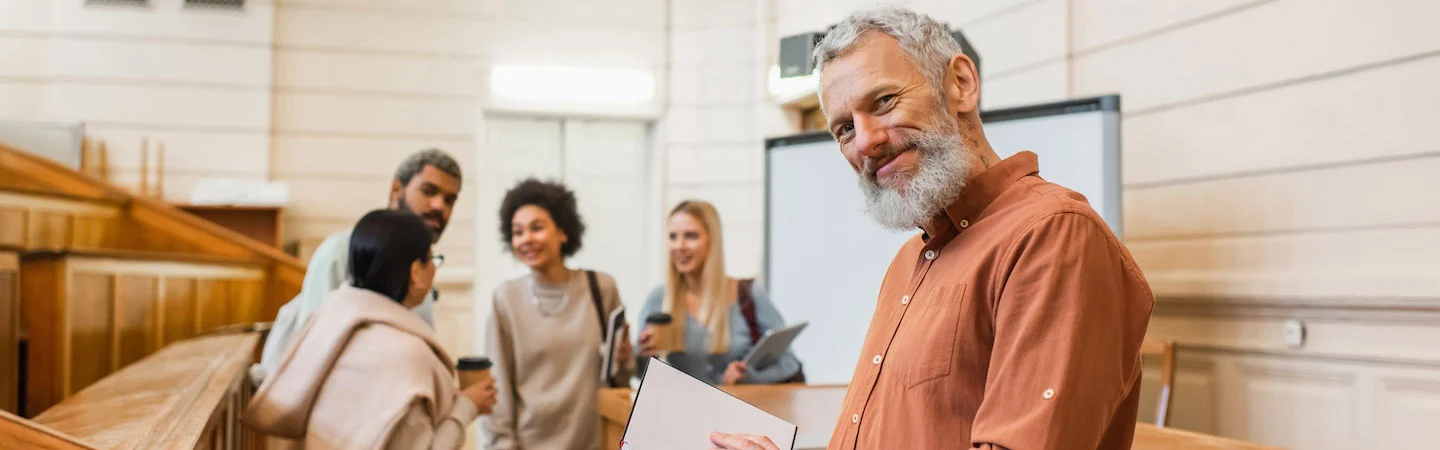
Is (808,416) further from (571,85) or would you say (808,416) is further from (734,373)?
(571,85)

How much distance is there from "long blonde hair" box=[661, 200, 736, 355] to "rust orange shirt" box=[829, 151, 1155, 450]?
2.08 metres

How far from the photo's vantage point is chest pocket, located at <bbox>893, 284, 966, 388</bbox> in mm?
1136

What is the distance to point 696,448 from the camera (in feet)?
4.41

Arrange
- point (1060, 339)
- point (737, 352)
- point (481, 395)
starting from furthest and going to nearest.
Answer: point (737, 352) → point (481, 395) → point (1060, 339)

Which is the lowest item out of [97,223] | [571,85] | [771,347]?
[771,347]

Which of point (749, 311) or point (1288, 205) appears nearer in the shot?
point (1288, 205)

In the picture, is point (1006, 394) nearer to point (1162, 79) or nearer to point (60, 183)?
point (1162, 79)

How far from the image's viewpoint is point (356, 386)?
2.26m

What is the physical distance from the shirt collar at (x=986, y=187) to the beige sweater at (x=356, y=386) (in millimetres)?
1415

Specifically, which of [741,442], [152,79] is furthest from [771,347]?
[152,79]

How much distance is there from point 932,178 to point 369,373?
1.51 m

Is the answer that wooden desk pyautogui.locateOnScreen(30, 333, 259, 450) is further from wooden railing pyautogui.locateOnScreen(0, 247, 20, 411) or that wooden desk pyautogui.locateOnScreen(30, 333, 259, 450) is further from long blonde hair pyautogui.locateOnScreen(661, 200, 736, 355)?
long blonde hair pyautogui.locateOnScreen(661, 200, 736, 355)

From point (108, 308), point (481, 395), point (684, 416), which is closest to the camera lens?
point (684, 416)

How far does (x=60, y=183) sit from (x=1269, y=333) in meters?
4.44
